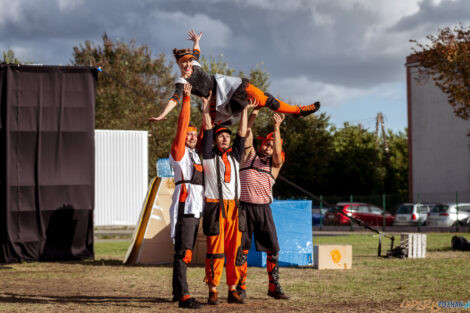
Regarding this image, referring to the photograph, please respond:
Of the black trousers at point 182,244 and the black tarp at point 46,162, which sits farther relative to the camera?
the black tarp at point 46,162

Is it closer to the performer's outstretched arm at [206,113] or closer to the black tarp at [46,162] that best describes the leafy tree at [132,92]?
the black tarp at [46,162]

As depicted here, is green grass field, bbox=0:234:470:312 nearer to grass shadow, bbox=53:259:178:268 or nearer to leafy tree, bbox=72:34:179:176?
grass shadow, bbox=53:259:178:268

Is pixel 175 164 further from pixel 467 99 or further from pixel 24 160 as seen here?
pixel 467 99

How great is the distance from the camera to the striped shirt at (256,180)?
7.92m

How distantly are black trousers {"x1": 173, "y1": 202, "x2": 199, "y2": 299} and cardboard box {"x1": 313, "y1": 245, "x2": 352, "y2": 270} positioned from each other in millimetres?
4610

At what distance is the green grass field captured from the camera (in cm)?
A: 729

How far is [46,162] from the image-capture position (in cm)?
1279

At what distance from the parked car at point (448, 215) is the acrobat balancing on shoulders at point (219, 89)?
2391 cm

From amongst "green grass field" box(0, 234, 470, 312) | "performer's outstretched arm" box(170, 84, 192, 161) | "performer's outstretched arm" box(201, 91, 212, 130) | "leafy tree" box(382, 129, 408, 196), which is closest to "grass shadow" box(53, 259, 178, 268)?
"green grass field" box(0, 234, 470, 312)

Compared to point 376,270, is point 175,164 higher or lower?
higher

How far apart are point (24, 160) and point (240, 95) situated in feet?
23.4

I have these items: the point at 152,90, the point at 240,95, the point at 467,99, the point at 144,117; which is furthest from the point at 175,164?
the point at 152,90

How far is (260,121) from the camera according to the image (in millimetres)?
41938

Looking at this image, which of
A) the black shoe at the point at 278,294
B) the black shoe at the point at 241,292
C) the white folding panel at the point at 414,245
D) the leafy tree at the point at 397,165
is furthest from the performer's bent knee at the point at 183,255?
the leafy tree at the point at 397,165
